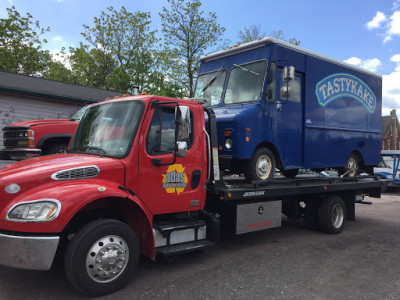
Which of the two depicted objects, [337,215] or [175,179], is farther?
[337,215]

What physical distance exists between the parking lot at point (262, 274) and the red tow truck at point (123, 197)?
0.41 meters

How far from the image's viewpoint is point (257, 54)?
20.0 feet

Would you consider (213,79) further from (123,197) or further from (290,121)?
(123,197)

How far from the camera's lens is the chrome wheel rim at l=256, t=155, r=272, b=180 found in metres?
5.83

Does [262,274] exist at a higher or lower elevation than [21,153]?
lower

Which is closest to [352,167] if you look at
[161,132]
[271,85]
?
[271,85]

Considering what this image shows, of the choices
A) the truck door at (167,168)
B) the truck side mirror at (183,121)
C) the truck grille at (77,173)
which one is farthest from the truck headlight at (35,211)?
the truck side mirror at (183,121)

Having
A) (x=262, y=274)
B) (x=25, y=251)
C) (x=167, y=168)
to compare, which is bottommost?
(x=262, y=274)

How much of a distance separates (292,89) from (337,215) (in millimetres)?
3139

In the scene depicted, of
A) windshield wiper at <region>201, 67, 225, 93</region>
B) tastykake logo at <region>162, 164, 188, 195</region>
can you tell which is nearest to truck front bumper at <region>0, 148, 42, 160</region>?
windshield wiper at <region>201, 67, 225, 93</region>

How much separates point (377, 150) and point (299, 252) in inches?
177

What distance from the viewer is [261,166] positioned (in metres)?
5.89

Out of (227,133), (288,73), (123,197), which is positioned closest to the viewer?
(123,197)

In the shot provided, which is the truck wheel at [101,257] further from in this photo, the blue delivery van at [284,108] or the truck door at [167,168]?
the blue delivery van at [284,108]
